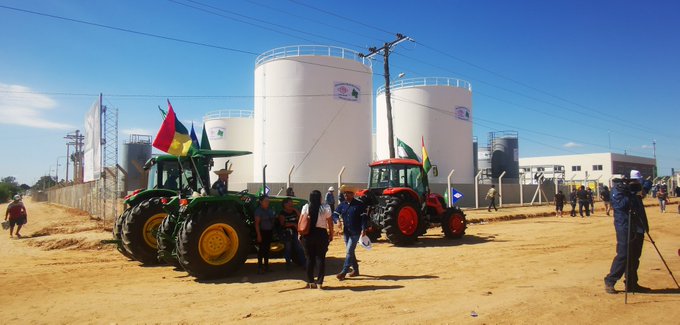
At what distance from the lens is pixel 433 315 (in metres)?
5.27

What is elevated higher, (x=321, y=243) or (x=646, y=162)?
(x=646, y=162)

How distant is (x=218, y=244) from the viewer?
291 inches

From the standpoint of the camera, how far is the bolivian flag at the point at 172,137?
775 centimetres

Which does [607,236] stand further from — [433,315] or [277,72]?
[277,72]

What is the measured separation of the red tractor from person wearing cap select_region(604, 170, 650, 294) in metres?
5.81

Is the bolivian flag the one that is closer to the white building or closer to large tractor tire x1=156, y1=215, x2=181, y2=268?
large tractor tire x1=156, y1=215, x2=181, y2=268

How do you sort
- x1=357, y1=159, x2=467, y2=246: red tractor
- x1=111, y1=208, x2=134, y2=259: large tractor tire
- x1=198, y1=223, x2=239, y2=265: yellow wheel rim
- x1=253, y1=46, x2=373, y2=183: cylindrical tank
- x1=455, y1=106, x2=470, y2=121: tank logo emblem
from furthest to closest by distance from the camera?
1. x1=455, y1=106, x2=470, y2=121: tank logo emblem
2. x1=253, y1=46, x2=373, y2=183: cylindrical tank
3. x1=357, y1=159, x2=467, y2=246: red tractor
4. x1=111, y1=208, x2=134, y2=259: large tractor tire
5. x1=198, y1=223, x2=239, y2=265: yellow wheel rim

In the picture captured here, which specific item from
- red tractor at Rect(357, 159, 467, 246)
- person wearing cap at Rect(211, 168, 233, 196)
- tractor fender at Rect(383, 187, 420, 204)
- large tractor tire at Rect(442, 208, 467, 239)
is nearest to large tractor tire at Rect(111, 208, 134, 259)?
person wearing cap at Rect(211, 168, 233, 196)

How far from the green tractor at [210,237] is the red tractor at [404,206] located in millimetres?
4466

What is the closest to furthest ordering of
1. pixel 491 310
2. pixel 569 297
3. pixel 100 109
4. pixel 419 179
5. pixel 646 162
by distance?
pixel 491 310 < pixel 569 297 < pixel 419 179 < pixel 100 109 < pixel 646 162

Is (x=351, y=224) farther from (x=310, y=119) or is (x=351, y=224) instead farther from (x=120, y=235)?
(x=310, y=119)

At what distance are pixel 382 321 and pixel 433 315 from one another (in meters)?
0.66

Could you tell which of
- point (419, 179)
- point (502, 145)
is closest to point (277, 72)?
point (419, 179)

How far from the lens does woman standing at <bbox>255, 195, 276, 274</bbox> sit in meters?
7.84
